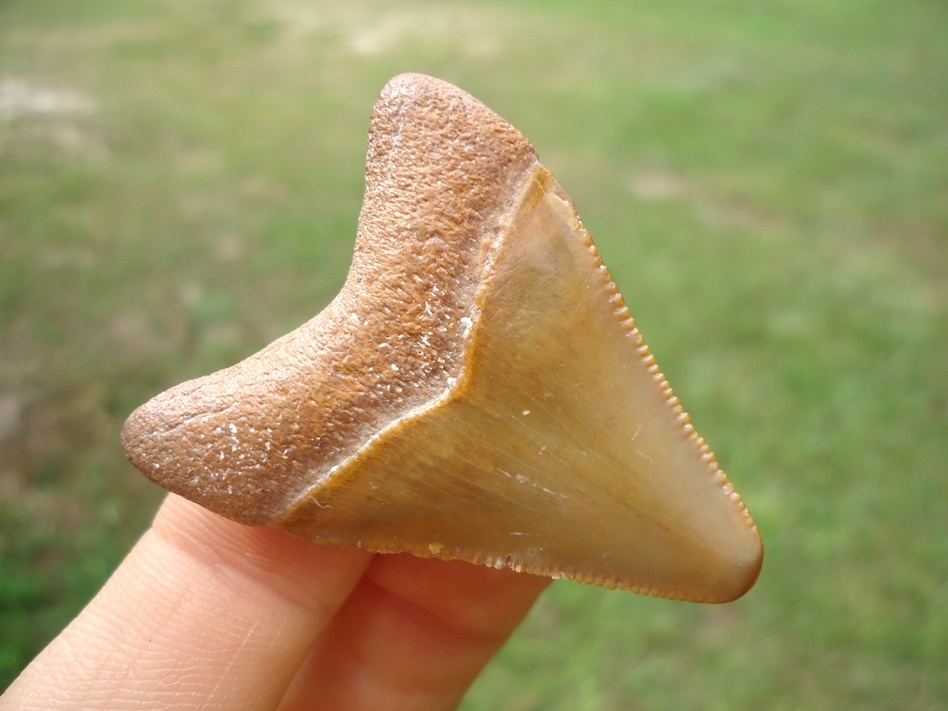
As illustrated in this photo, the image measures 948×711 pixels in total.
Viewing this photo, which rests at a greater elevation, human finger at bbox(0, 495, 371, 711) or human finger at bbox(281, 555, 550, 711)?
human finger at bbox(0, 495, 371, 711)

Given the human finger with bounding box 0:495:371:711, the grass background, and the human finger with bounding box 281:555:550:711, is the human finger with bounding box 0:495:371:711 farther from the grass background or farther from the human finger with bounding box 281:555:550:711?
the grass background

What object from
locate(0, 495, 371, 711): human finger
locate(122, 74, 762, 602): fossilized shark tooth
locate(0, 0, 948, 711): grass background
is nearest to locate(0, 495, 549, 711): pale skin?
locate(0, 495, 371, 711): human finger

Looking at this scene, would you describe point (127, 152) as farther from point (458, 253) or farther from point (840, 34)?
point (840, 34)

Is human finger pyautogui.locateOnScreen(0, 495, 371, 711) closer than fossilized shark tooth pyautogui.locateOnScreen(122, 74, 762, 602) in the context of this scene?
No

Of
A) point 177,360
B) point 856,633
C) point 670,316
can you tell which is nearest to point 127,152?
point 177,360

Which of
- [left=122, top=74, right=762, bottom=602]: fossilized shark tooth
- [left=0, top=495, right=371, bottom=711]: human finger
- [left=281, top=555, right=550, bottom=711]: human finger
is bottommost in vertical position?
[left=281, top=555, right=550, bottom=711]: human finger

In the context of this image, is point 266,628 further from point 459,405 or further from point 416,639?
point 459,405

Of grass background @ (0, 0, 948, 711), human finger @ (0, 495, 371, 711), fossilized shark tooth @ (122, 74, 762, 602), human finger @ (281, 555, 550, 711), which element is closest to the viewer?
fossilized shark tooth @ (122, 74, 762, 602)

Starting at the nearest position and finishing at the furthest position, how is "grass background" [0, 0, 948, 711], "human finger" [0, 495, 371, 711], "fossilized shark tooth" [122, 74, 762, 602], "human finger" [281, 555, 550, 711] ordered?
"fossilized shark tooth" [122, 74, 762, 602]
"human finger" [0, 495, 371, 711]
"human finger" [281, 555, 550, 711]
"grass background" [0, 0, 948, 711]
